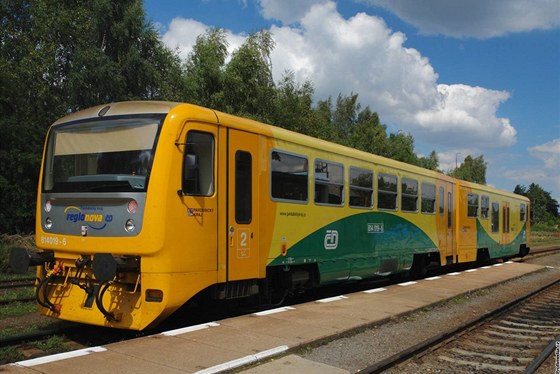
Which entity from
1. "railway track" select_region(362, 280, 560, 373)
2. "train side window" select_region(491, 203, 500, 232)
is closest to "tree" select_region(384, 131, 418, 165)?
"train side window" select_region(491, 203, 500, 232)

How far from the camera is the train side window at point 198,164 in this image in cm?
713

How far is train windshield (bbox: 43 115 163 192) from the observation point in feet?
22.8

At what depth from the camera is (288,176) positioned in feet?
30.3

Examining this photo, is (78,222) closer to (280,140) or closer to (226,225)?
(226,225)

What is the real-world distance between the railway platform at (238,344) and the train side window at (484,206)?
11.0 meters

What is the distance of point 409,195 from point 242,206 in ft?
24.2

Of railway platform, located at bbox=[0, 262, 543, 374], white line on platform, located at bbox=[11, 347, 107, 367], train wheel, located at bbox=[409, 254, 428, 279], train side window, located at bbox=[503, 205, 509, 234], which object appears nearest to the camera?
white line on platform, located at bbox=[11, 347, 107, 367]

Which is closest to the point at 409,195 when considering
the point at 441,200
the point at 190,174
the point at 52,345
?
the point at 441,200

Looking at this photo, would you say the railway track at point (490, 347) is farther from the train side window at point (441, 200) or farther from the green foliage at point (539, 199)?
the green foliage at point (539, 199)

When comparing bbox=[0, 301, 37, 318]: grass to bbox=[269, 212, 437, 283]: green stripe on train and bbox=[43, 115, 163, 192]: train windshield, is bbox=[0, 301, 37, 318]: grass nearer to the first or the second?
bbox=[43, 115, 163, 192]: train windshield

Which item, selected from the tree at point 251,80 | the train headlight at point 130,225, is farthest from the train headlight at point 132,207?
the tree at point 251,80

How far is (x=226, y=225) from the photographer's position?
7648mm

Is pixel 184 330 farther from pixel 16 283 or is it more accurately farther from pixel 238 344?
pixel 16 283

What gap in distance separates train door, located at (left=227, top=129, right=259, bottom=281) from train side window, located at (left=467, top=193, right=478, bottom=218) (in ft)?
41.3
